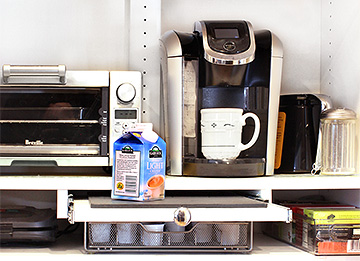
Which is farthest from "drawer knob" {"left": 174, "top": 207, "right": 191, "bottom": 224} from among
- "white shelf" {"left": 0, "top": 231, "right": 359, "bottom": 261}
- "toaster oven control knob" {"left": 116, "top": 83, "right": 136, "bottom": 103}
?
"toaster oven control knob" {"left": 116, "top": 83, "right": 136, "bottom": 103}

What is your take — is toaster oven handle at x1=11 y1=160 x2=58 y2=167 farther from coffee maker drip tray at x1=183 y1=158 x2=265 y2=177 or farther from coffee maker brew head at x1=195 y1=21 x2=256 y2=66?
coffee maker brew head at x1=195 y1=21 x2=256 y2=66

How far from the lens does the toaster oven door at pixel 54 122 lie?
4.15 ft

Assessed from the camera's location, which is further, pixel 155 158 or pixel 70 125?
pixel 70 125

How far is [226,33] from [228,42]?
35 millimetres

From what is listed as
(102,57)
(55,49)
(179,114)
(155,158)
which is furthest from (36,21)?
(155,158)

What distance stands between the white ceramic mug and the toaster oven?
17 cm

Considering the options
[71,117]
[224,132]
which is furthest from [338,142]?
[71,117]

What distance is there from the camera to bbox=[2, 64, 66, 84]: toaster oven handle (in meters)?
1.23

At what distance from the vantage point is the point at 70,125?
1.27 m

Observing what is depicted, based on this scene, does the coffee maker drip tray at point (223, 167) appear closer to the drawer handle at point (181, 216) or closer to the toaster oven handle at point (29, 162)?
the drawer handle at point (181, 216)

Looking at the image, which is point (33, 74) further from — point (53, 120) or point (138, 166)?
point (138, 166)

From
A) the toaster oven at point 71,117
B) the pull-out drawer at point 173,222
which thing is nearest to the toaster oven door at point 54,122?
the toaster oven at point 71,117

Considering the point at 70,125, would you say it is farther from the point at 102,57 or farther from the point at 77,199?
the point at 102,57

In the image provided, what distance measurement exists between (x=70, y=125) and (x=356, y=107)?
2.42ft
